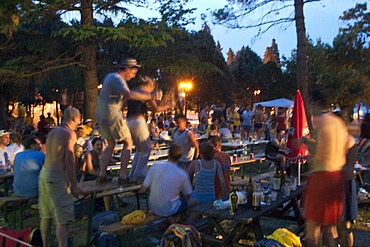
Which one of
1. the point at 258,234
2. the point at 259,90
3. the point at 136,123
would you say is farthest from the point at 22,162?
the point at 259,90

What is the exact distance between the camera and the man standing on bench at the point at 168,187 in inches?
207

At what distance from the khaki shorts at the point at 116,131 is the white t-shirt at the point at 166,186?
61 centimetres

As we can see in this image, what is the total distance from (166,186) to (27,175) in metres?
2.25

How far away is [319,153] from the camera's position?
13.9 feet

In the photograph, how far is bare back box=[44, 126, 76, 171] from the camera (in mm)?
4668

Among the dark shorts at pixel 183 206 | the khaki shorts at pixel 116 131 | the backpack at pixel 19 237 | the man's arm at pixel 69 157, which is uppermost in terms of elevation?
the khaki shorts at pixel 116 131

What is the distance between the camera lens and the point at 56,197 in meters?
4.71

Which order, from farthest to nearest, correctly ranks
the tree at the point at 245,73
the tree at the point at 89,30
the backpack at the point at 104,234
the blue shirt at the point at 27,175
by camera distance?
the tree at the point at 245,73 < the tree at the point at 89,30 < the blue shirt at the point at 27,175 < the backpack at the point at 104,234

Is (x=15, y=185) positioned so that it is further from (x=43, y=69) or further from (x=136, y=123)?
(x=43, y=69)

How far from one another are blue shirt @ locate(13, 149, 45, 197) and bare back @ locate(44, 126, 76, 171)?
1581 mm

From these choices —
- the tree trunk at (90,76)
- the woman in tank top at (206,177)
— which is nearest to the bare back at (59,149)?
the woman in tank top at (206,177)

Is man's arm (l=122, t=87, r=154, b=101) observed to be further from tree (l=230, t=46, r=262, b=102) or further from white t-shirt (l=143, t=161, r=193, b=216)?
tree (l=230, t=46, r=262, b=102)

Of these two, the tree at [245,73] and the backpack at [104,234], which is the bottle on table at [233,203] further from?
the tree at [245,73]

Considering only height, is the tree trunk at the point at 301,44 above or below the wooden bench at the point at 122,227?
above
